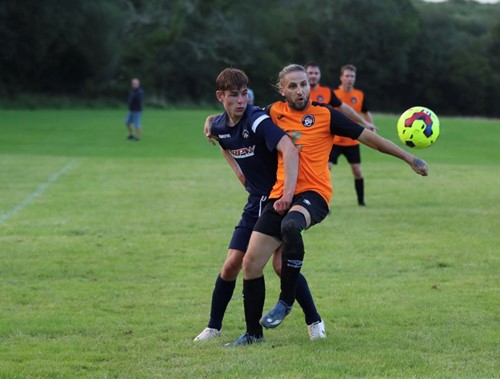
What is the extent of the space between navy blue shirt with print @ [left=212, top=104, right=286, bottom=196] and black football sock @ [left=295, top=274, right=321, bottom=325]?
701 mm

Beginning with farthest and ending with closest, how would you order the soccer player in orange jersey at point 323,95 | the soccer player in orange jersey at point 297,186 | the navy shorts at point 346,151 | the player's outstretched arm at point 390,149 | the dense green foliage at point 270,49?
the dense green foliage at point 270,49 < the navy shorts at point 346,151 < the soccer player in orange jersey at point 323,95 < the player's outstretched arm at point 390,149 < the soccer player in orange jersey at point 297,186

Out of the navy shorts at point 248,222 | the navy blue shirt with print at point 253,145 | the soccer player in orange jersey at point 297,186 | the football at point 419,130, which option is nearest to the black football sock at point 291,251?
the soccer player in orange jersey at point 297,186

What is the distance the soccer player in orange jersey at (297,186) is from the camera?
626 centimetres

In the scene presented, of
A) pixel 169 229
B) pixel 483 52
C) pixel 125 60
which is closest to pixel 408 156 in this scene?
pixel 169 229

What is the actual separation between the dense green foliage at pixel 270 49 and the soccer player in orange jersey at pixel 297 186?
59167 mm

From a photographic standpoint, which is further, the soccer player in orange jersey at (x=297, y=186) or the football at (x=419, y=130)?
the football at (x=419, y=130)

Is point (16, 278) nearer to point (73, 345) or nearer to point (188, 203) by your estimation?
point (73, 345)

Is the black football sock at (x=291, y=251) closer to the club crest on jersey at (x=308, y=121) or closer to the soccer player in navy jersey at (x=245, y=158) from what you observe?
the soccer player in navy jersey at (x=245, y=158)

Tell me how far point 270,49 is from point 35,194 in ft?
211

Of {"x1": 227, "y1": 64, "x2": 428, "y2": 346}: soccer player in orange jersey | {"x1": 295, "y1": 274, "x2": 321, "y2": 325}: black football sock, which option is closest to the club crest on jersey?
{"x1": 227, "y1": 64, "x2": 428, "y2": 346}: soccer player in orange jersey

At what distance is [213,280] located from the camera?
363 inches

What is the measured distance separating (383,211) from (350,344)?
8.58m

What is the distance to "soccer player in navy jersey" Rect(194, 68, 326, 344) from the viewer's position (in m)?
6.40

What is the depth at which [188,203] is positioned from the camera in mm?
15984
